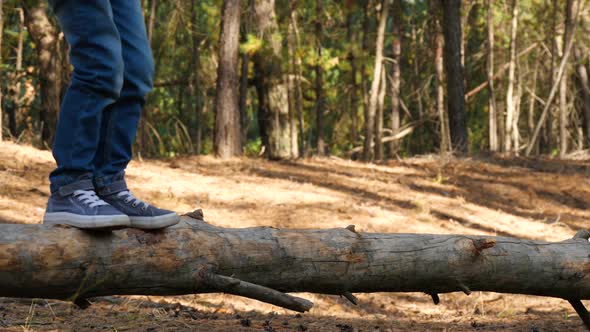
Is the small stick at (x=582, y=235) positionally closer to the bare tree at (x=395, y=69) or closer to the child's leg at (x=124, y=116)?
the child's leg at (x=124, y=116)

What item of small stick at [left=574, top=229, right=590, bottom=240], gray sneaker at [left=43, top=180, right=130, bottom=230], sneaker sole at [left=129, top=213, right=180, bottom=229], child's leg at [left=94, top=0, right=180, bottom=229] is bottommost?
small stick at [left=574, top=229, right=590, bottom=240]

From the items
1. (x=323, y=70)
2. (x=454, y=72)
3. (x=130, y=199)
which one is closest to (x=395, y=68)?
(x=323, y=70)

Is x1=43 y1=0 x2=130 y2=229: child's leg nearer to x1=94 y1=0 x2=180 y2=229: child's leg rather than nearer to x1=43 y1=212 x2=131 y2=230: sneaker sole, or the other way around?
x1=43 y1=212 x2=131 y2=230: sneaker sole

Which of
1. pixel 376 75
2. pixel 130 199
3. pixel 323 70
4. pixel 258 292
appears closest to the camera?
pixel 258 292

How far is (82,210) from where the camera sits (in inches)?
131

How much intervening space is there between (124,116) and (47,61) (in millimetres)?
11540

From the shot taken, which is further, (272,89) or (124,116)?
(272,89)

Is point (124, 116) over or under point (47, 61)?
under

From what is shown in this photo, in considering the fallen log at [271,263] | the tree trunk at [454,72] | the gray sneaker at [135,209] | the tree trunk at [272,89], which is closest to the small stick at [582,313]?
the fallen log at [271,263]

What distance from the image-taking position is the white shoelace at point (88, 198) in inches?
132

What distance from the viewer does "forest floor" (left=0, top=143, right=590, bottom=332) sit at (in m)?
4.81

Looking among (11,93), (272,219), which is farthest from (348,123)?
(272,219)

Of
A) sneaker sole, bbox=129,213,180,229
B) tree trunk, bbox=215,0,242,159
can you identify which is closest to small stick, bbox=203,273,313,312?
sneaker sole, bbox=129,213,180,229

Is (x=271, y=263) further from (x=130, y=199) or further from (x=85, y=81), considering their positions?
(x=85, y=81)
